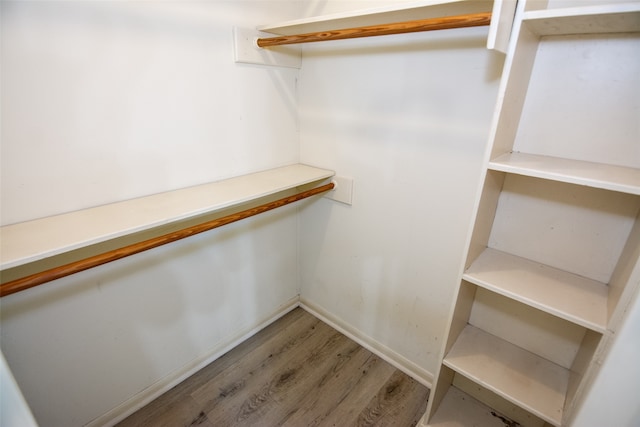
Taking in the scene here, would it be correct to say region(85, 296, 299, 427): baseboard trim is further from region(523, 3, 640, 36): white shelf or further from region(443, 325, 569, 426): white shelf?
region(523, 3, 640, 36): white shelf

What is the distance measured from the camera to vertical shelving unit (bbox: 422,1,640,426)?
855mm

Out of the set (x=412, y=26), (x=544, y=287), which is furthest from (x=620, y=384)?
(x=412, y=26)

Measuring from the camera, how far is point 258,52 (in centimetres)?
142

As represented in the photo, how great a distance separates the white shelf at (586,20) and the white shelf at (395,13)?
162 mm

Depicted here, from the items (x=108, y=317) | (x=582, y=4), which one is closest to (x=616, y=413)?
(x=582, y=4)

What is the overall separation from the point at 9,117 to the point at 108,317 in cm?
78

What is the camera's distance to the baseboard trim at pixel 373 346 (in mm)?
1624

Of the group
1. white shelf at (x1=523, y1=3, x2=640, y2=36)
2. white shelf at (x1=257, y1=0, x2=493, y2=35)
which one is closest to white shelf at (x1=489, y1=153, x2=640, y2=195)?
white shelf at (x1=523, y1=3, x2=640, y2=36)

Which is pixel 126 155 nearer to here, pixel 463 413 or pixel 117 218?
pixel 117 218

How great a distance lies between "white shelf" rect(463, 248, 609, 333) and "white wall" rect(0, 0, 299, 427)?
1150 millimetres

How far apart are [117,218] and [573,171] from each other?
1.40 metres

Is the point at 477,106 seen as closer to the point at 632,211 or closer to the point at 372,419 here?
the point at 632,211

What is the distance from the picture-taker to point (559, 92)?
39.0 inches

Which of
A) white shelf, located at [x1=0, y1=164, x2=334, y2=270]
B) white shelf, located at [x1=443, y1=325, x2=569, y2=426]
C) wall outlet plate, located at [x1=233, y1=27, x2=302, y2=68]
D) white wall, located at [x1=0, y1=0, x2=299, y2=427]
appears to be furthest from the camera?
wall outlet plate, located at [x1=233, y1=27, x2=302, y2=68]
